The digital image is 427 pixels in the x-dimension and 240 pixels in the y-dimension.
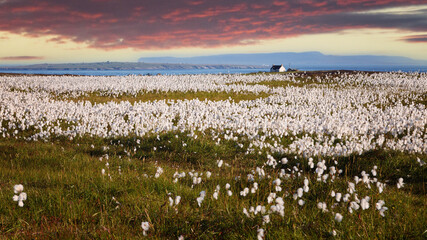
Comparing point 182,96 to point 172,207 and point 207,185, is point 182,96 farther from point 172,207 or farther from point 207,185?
point 172,207

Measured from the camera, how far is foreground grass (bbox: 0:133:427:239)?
3771 millimetres

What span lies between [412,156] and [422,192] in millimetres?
1922

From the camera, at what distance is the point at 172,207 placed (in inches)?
174

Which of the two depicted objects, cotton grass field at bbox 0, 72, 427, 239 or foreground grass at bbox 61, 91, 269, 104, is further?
foreground grass at bbox 61, 91, 269, 104

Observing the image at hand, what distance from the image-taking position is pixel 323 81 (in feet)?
123

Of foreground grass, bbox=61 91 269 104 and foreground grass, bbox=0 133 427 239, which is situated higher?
foreground grass, bbox=61 91 269 104

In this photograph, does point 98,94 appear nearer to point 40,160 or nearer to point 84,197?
point 40,160

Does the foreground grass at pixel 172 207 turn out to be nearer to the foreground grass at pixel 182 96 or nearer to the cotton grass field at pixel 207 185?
the cotton grass field at pixel 207 185

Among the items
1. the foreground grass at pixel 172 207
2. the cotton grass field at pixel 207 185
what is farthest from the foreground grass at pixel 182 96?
the foreground grass at pixel 172 207

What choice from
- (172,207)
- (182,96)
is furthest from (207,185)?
(182,96)

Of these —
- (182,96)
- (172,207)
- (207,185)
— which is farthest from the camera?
(182,96)

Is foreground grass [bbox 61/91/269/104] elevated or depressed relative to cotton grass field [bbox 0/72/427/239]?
elevated

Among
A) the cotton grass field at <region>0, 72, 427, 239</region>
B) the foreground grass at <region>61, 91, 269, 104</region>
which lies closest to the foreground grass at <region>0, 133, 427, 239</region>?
the cotton grass field at <region>0, 72, 427, 239</region>

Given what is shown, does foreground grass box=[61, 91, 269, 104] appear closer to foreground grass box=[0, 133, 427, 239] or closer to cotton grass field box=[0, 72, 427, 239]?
cotton grass field box=[0, 72, 427, 239]
